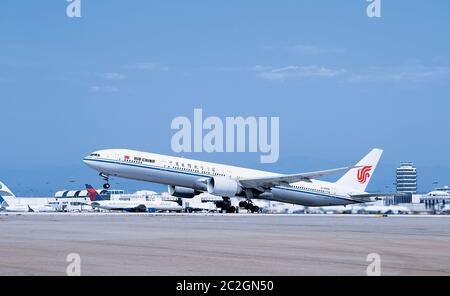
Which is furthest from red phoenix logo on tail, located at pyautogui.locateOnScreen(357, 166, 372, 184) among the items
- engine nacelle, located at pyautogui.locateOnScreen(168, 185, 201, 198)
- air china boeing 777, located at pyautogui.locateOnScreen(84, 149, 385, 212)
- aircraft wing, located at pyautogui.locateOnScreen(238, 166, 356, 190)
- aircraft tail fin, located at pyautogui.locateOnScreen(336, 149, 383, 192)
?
engine nacelle, located at pyautogui.locateOnScreen(168, 185, 201, 198)

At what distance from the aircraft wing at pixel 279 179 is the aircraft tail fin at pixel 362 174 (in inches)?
521

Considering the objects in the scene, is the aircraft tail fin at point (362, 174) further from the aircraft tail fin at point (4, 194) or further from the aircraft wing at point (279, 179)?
the aircraft tail fin at point (4, 194)

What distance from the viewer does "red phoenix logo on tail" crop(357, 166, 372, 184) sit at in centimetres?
8944

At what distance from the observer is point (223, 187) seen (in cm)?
7319

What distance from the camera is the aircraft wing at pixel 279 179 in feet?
245

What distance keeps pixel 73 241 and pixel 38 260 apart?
7.22 metres

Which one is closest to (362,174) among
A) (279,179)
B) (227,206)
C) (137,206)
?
(279,179)

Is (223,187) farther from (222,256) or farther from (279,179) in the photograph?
(222,256)

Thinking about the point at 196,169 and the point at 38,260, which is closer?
the point at 38,260

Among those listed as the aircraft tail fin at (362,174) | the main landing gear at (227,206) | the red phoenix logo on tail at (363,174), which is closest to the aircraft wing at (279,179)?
the main landing gear at (227,206)
